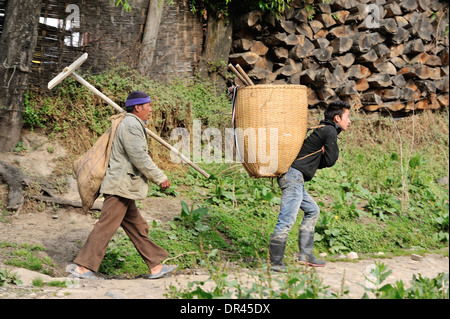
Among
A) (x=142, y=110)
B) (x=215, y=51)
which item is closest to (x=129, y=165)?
(x=142, y=110)

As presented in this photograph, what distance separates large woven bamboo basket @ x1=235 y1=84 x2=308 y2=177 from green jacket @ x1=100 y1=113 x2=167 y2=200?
90 cm

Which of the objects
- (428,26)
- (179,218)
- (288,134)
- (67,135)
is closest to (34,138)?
(67,135)

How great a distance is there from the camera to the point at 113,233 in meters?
4.57

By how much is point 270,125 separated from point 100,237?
6.02 ft

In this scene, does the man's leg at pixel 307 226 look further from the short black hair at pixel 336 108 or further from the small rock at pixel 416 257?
the small rock at pixel 416 257

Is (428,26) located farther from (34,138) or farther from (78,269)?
(78,269)

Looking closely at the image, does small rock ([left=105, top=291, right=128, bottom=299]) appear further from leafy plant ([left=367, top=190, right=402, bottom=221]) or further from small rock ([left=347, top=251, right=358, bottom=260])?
leafy plant ([left=367, top=190, right=402, bottom=221])

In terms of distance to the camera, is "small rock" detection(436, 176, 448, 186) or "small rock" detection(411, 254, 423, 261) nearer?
"small rock" detection(411, 254, 423, 261)

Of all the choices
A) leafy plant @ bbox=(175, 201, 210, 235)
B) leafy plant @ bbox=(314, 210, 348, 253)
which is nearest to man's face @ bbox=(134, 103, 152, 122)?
leafy plant @ bbox=(175, 201, 210, 235)

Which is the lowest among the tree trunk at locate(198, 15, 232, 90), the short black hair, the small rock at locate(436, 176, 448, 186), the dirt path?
the dirt path

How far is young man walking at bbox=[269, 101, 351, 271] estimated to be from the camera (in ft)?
16.2

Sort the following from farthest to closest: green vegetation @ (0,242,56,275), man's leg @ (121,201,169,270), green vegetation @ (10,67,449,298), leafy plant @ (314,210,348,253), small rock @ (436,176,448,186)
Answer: small rock @ (436,176,448,186)
leafy plant @ (314,210,348,253)
green vegetation @ (10,67,449,298)
man's leg @ (121,201,169,270)
green vegetation @ (0,242,56,275)

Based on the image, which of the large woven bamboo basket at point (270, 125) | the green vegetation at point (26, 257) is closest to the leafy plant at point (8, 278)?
the green vegetation at point (26, 257)
